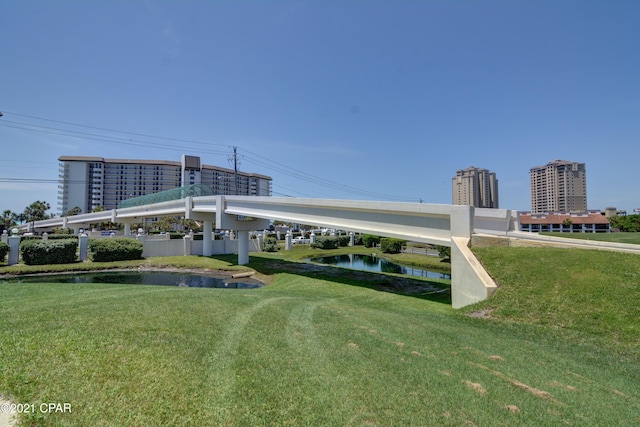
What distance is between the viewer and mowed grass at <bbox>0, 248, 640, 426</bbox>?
3604 mm

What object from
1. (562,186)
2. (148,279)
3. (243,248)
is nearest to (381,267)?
(243,248)

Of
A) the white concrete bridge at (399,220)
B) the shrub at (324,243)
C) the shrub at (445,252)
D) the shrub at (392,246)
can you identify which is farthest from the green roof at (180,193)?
the shrub at (445,252)

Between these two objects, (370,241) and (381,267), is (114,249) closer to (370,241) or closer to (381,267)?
(381,267)

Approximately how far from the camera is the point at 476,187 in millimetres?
88438

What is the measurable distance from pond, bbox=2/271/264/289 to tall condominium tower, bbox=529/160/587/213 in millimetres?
110979

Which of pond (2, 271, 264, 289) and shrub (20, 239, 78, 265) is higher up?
shrub (20, 239, 78, 265)

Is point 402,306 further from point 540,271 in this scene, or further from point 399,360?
point 399,360

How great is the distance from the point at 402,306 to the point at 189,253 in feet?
85.4

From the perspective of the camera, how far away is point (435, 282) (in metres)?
18.4

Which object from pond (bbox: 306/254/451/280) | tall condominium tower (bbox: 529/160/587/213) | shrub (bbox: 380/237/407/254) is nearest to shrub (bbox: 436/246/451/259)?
pond (bbox: 306/254/451/280)

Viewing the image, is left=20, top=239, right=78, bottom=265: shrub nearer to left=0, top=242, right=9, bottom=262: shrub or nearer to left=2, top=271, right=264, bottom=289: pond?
left=0, top=242, right=9, bottom=262: shrub

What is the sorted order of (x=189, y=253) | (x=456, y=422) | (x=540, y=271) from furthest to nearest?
1. (x=189, y=253)
2. (x=540, y=271)
3. (x=456, y=422)

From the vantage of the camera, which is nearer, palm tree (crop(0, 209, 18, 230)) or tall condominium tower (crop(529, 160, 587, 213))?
palm tree (crop(0, 209, 18, 230))

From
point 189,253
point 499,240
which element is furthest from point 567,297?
point 189,253
